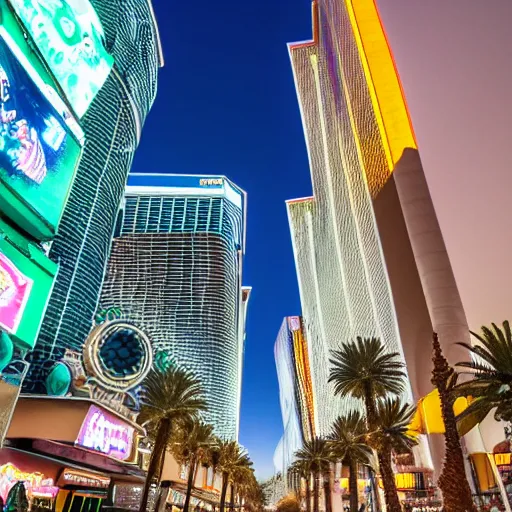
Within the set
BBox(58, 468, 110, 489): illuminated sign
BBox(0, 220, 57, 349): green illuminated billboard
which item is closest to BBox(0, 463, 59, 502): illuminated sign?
BBox(58, 468, 110, 489): illuminated sign

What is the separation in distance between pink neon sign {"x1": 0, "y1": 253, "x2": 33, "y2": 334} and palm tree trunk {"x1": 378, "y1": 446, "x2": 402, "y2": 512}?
24218mm

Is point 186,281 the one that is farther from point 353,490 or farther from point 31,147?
point 31,147

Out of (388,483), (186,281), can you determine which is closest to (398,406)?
(388,483)

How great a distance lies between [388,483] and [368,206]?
142 feet

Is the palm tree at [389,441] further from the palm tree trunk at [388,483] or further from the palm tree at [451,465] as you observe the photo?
the palm tree at [451,465]

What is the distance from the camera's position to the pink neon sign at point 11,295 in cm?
2492

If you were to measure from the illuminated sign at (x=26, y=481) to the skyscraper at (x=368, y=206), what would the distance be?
32.2 meters

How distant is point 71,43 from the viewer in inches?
1676

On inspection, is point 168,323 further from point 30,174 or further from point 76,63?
point 30,174

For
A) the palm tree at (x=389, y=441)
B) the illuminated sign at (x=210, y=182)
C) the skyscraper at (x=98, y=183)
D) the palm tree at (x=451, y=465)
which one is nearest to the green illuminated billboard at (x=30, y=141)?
the palm tree at (x=451, y=465)

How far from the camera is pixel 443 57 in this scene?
17.2 meters

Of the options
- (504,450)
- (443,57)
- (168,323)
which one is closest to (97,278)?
(168,323)

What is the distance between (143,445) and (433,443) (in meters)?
32.3

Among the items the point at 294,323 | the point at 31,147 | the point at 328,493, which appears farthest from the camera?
the point at 294,323
